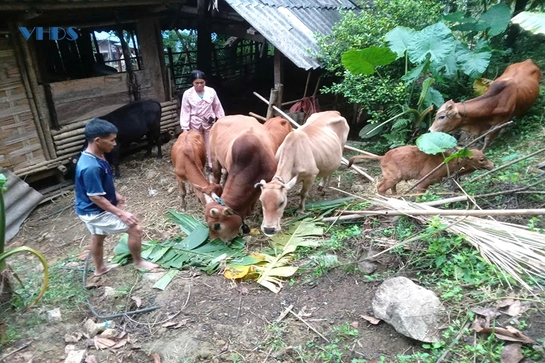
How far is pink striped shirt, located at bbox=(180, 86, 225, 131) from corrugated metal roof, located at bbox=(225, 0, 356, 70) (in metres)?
1.76

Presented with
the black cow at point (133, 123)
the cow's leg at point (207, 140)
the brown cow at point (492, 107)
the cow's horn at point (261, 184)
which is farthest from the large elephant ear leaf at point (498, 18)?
the black cow at point (133, 123)

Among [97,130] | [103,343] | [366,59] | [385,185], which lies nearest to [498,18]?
[366,59]

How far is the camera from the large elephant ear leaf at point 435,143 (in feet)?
16.2

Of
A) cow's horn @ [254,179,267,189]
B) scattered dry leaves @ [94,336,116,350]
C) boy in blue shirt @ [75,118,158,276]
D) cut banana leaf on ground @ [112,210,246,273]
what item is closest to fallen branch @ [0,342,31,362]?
scattered dry leaves @ [94,336,116,350]

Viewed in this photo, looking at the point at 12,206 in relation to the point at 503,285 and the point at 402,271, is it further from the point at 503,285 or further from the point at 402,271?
the point at 503,285

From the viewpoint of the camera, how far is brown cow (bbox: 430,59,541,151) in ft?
21.5

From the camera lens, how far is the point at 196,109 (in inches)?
276

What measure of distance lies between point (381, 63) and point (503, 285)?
4.94 metres

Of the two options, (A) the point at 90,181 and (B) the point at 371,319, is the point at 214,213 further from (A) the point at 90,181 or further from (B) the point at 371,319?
(B) the point at 371,319

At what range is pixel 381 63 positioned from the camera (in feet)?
23.3

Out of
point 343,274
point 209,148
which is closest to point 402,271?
point 343,274

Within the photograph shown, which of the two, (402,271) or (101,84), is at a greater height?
(101,84)

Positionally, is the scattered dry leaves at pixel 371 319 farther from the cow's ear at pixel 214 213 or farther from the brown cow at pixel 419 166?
the brown cow at pixel 419 166

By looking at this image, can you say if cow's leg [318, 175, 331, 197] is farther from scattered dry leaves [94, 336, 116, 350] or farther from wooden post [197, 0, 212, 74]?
wooden post [197, 0, 212, 74]
